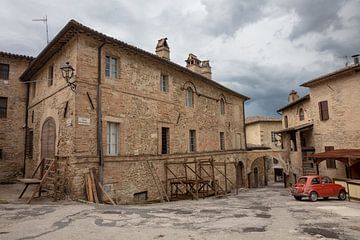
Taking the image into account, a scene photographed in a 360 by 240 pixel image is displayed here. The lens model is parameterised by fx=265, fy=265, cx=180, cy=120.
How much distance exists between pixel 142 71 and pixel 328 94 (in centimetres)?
1407

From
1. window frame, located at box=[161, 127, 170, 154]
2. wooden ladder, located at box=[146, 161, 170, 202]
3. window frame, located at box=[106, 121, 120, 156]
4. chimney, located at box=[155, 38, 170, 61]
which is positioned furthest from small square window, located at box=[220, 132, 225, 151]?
window frame, located at box=[106, 121, 120, 156]

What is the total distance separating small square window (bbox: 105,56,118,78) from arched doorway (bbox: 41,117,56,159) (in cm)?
346

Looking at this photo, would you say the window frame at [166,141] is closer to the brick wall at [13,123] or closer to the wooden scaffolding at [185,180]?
the wooden scaffolding at [185,180]

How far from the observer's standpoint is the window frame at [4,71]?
1642 cm

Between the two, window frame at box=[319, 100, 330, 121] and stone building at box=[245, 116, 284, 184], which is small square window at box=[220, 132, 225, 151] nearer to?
window frame at box=[319, 100, 330, 121]

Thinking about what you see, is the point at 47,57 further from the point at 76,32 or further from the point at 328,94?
the point at 328,94

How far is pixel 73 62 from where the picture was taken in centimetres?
1113

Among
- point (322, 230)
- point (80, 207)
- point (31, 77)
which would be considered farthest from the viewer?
point (31, 77)

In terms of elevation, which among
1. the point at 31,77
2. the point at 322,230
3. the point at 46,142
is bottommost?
the point at 322,230

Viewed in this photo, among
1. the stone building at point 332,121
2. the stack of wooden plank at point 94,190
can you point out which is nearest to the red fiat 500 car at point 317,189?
the stone building at point 332,121

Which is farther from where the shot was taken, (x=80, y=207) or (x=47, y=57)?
(x=47, y=57)

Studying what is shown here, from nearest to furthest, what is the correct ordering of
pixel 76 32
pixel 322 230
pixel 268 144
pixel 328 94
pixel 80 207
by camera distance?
pixel 322 230, pixel 80 207, pixel 76 32, pixel 328 94, pixel 268 144

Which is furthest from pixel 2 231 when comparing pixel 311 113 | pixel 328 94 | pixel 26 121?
pixel 311 113

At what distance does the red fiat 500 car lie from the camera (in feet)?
44.4
